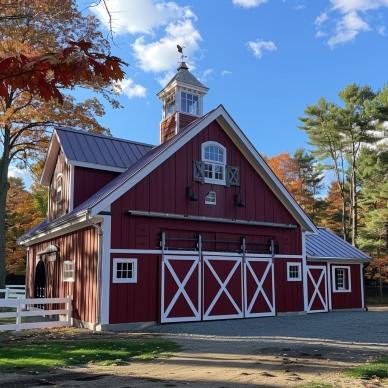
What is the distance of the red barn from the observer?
516 inches

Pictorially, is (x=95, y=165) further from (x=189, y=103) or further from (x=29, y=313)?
(x=29, y=313)

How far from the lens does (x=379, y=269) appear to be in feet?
119

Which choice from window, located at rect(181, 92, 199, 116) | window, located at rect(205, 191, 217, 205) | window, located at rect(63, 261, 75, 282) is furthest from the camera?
Result: window, located at rect(181, 92, 199, 116)

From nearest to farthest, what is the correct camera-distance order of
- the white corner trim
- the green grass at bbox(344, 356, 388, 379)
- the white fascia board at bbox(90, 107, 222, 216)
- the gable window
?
the green grass at bbox(344, 356, 388, 379), the white corner trim, the white fascia board at bbox(90, 107, 222, 216), the gable window

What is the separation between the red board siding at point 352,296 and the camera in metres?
18.9

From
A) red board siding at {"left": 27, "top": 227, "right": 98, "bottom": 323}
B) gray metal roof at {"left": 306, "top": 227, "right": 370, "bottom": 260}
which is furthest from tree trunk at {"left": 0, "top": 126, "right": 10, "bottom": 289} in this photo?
gray metal roof at {"left": 306, "top": 227, "right": 370, "bottom": 260}

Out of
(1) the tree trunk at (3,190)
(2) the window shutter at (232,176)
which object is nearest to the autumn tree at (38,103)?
(1) the tree trunk at (3,190)

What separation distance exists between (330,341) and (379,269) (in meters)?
28.8

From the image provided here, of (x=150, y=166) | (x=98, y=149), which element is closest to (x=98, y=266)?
(x=150, y=166)

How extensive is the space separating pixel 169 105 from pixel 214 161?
16.4 ft

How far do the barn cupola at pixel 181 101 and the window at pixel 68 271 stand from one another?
6.83 metres

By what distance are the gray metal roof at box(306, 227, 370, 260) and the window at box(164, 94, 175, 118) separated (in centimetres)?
841

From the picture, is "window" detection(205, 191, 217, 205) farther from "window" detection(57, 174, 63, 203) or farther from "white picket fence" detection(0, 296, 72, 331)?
"window" detection(57, 174, 63, 203)

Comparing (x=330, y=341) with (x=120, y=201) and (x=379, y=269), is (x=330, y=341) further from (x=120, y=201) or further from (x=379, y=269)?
(x=379, y=269)
